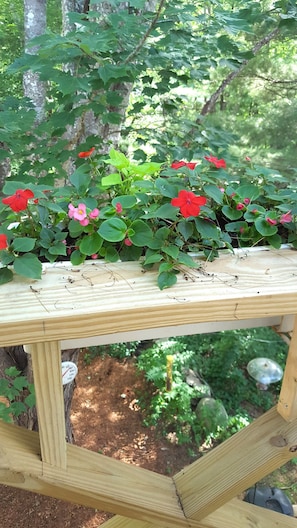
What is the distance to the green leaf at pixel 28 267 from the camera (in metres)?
0.57

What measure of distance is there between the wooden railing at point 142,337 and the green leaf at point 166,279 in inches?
0.4

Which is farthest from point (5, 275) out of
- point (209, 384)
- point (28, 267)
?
point (209, 384)

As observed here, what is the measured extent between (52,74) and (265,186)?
703 millimetres

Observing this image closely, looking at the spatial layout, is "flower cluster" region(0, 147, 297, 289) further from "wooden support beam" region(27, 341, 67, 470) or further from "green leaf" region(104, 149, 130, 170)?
"wooden support beam" region(27, 341, 67, 470)

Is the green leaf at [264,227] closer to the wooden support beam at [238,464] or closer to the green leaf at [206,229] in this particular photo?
the green leaf at [206,229]

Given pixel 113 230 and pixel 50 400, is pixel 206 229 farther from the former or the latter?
pixel 50 400

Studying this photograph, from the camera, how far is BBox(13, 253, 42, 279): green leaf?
1.86 ft

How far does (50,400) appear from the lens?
608 millimetres

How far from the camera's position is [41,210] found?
69cm

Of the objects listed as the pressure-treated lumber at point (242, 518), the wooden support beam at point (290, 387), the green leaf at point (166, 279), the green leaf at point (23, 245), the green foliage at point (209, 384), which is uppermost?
the green leaf at point (23, 245)

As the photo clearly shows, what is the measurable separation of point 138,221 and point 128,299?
0.52 ft

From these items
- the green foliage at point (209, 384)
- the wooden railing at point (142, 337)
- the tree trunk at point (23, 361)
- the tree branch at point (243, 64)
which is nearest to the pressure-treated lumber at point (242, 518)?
the wooden railing at point (142, 337)

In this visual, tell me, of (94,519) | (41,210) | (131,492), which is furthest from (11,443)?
(94,519)

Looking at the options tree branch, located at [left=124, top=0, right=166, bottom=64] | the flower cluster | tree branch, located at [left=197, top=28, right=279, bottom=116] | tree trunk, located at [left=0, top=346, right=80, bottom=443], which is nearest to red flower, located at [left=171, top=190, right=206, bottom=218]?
the flower cluster
